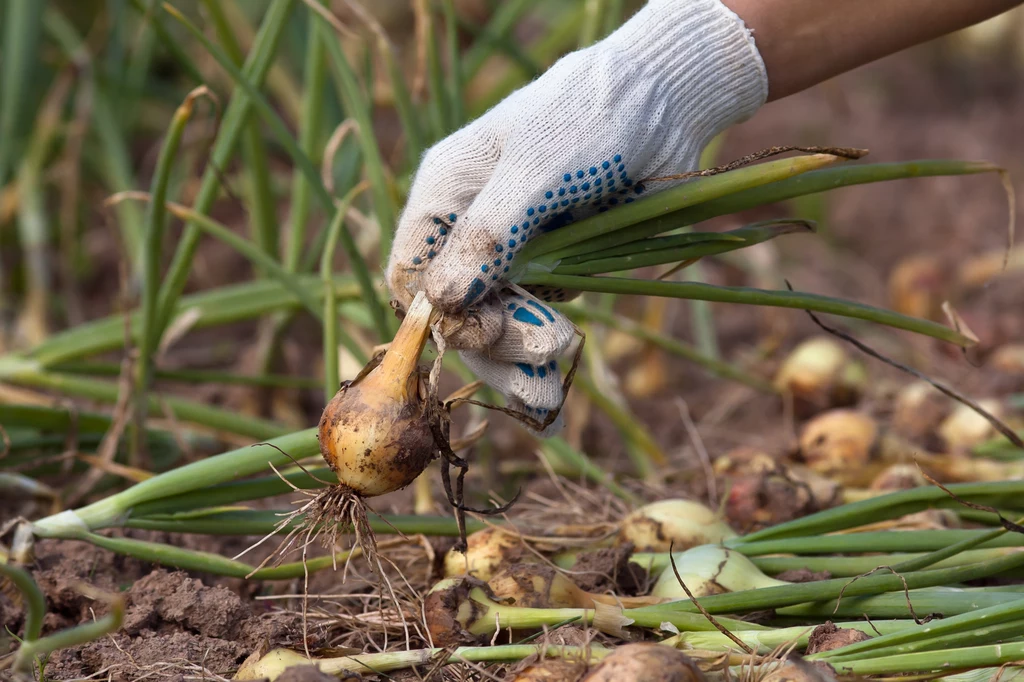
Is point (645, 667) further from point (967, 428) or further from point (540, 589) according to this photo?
point (967, 428)

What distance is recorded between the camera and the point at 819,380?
2078mm

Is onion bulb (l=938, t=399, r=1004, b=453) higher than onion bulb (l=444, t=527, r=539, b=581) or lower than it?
lower

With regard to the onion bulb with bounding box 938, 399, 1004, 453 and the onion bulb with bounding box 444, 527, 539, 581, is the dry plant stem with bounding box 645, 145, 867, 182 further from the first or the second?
the onion bulb with bounding box 938, 399, 1004, 453

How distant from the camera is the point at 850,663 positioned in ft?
3.04

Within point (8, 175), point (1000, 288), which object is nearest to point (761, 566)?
point (1000, 288)

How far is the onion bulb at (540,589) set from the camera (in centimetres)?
111

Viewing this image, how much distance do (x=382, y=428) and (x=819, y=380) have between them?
1364mm

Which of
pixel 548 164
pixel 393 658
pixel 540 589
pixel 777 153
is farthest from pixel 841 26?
pixel 393 658

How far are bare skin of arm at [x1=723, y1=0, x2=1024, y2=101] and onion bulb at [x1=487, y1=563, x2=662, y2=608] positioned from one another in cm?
69

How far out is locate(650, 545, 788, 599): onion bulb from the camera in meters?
1.14

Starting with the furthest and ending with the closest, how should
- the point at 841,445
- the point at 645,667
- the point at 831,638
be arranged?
the point at 841,445
the point at 831,638
the point at 645,667

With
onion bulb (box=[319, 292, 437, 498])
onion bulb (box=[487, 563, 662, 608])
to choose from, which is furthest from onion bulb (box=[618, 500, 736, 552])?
onion bulb (box=[319, 292, 437, 498])

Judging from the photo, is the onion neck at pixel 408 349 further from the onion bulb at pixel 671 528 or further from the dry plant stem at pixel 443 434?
the onion bulb at pixel 671 528

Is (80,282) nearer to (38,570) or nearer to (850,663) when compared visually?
(38,570)
